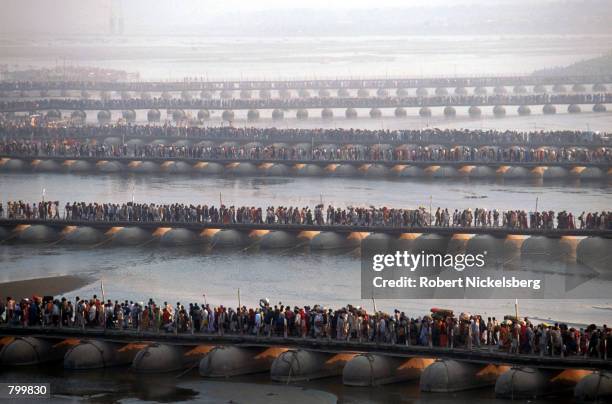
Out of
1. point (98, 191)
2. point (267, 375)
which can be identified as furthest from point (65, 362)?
point (98, 191)

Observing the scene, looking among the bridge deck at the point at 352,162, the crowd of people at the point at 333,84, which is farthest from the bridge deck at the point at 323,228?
the crowd of people at the point at 333,84

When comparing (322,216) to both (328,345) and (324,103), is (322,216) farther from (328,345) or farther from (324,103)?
(324,103)

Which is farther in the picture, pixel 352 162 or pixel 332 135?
pixel 332 135

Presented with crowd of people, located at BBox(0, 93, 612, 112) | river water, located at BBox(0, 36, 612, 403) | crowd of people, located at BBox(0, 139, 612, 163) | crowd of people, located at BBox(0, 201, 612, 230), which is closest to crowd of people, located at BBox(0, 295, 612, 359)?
river water, located at BBox(0, 36, 612, 403)

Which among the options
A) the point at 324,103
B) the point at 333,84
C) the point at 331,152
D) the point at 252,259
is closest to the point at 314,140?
the point at 331,152

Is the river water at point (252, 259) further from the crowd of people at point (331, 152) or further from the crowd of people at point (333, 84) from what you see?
the crowd of people at point (333, 84)

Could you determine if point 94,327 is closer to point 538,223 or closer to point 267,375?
point 267,375
